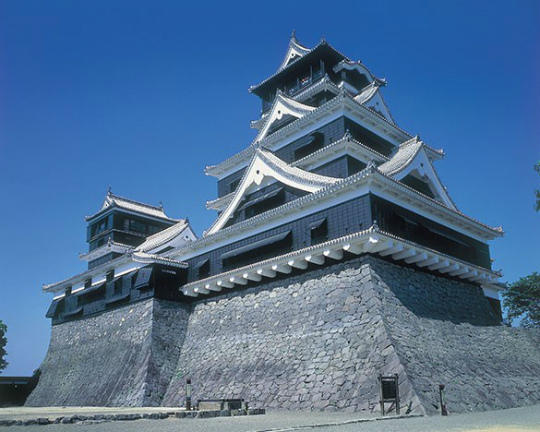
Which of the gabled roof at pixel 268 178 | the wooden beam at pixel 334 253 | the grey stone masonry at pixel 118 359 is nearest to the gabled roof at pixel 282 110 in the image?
the gabled roof at pixel 268 178

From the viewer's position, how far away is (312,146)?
26.1 m

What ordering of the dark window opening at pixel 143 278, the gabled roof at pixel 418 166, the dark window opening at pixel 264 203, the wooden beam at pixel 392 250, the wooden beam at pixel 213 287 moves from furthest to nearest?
the dark window opening at pixel 143 278, the wooden beam at pixel 213 287, the dark window opening at pixel 264 203, the gabled roof at pixel 418 166, the wooden beam at pixel 392 250

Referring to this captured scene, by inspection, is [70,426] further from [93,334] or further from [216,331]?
[93,334]

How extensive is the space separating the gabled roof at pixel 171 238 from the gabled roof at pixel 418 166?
51.4ft

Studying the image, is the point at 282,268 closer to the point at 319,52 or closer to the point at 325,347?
the point at 325,347

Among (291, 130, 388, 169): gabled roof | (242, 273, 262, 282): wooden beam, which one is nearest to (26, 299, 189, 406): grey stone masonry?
(242, 273, 262, 282): wooden beam

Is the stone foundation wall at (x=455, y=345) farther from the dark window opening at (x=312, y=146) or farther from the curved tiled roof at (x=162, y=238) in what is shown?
the curved tiled roof at (x=162, y=238)

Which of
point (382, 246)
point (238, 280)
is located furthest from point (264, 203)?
point (382, 246)

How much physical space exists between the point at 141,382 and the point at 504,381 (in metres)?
15.8

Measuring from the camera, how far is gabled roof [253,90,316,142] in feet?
91.6

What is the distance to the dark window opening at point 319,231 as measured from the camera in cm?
2003

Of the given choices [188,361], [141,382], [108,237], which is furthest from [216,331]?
[108,237]

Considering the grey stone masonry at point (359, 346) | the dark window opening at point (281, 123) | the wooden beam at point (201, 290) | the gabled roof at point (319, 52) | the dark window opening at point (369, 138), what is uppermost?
the gabled roof at point (319, 52)

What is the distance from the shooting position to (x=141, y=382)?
22656 millimetres
